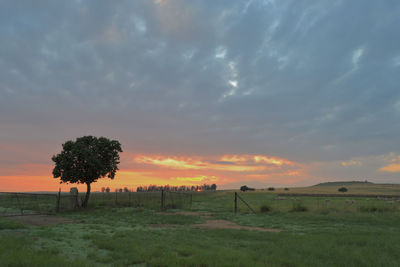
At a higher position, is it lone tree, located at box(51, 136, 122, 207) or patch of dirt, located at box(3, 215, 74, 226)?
lone tree, located at box(51, 136, 122, 207)

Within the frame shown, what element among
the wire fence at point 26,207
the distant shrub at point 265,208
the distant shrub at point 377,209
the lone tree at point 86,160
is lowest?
the wire fence at point 26,207

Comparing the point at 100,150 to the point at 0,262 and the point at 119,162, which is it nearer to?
the point at 119,162

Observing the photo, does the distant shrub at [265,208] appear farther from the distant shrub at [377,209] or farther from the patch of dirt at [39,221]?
the patch of dirt at [39,221]

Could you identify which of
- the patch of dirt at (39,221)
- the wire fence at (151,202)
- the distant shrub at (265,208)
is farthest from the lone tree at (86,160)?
the distant shrub at (265,208)

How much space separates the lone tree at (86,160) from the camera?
109 ft

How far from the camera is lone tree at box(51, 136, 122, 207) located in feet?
109

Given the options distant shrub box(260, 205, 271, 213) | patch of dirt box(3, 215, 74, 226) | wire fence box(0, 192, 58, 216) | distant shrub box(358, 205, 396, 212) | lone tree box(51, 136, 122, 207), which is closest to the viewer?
Answer: patch of dirt box(3, 215, 74, 226)

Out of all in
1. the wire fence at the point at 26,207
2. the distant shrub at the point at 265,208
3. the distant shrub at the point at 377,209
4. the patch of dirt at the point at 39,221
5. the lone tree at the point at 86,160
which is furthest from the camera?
the lone tree at the point at 86,160

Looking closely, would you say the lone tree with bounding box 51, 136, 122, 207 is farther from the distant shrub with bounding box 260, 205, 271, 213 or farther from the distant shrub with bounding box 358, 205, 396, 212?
the distant shrub with bounding box 358, 205, 396, 212

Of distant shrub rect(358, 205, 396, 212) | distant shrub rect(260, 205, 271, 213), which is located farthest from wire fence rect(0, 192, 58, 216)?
distant shrub rect(358, 205, 396, 212)

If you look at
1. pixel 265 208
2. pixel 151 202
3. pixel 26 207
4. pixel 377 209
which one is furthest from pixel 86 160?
pixel 377 209

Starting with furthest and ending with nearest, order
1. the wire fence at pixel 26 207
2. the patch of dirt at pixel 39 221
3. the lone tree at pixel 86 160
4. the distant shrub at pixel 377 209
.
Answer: the lone tree at pixel 86 160
the distant shrub at pixel 377 209
the wire fence at pixel 26 207
the patch of dirt at pixel 39 221

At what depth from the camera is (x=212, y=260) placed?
801 centimetres

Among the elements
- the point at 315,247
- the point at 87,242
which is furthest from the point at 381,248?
the point at 87,242
